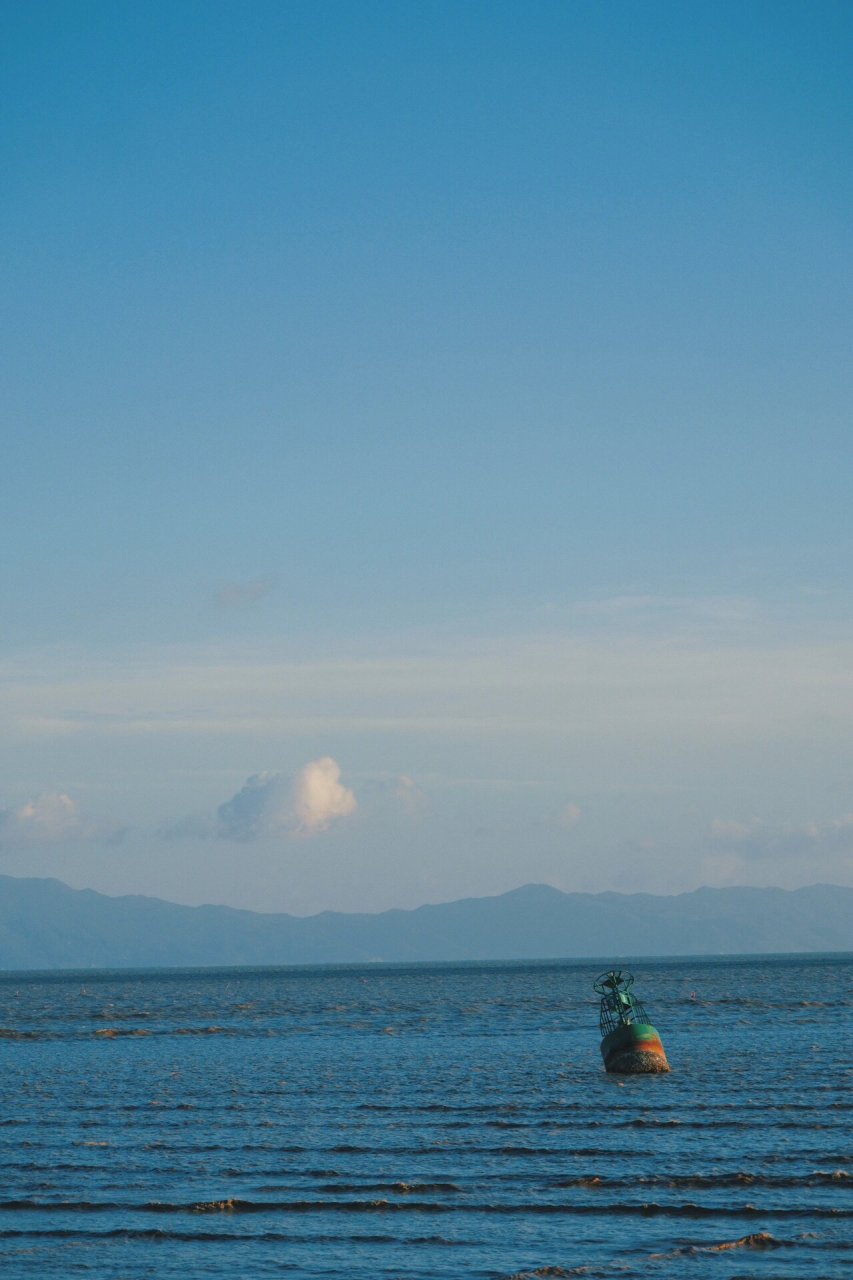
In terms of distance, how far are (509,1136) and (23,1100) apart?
2192cm

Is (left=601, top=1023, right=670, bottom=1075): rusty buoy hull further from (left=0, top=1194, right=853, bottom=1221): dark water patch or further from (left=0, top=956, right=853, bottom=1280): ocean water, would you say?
(left=0, top=1194, right=853, bottom=1221): dark water patch

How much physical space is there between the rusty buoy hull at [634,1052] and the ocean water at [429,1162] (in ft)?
2.23

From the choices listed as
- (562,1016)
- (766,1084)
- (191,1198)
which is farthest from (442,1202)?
(562,1016)

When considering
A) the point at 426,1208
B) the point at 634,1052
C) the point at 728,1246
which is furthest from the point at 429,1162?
the point at 634,1052

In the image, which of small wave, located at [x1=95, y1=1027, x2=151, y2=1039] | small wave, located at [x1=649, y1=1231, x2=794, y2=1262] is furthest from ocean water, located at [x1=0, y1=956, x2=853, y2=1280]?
small wave, located at [x1=95, y1=1027, x2=151, y2=1039]

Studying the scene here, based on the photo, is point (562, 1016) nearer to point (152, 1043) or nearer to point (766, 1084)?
point (152, 1043)

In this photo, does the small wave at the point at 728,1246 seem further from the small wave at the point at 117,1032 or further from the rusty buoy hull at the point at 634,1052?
the small wave at the point at 117,1032

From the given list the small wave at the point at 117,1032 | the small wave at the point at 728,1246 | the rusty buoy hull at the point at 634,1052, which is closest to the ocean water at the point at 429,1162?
the small wave at the point at 728,1246

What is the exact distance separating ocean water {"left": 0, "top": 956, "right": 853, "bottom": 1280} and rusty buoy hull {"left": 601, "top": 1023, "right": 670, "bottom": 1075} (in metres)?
0.68

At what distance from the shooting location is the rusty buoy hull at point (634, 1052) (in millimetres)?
56250

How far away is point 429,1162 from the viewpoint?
122 feet

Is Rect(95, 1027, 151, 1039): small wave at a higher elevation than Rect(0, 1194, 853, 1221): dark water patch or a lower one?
lower

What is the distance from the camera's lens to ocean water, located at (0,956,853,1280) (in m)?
27.8

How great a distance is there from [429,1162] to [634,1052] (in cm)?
2100
